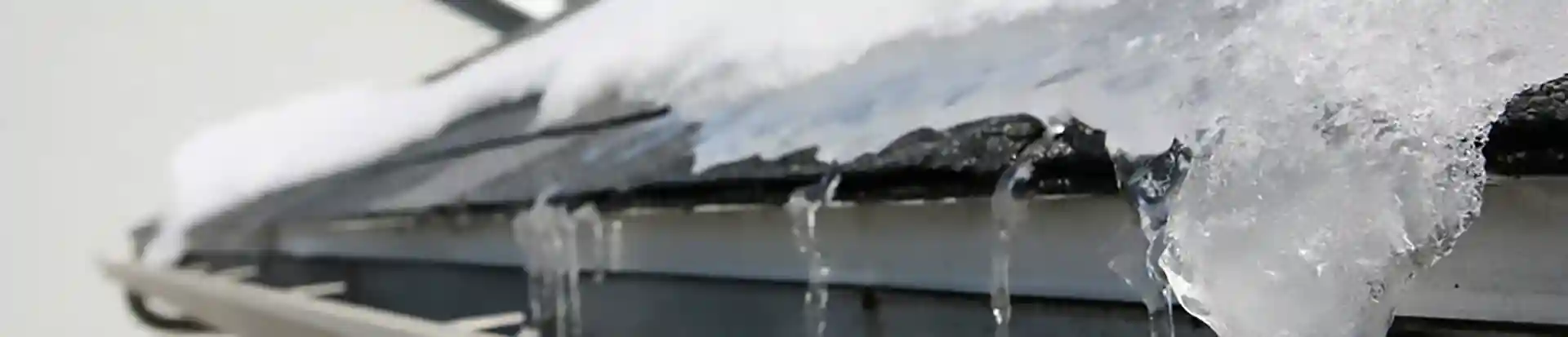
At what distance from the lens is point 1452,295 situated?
0.43 metres

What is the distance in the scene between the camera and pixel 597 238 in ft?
3.48

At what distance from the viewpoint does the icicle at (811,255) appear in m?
0.70

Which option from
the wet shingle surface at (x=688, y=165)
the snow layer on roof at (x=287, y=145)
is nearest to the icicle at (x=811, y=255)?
the wet shingle surface at (x=688, y=165)

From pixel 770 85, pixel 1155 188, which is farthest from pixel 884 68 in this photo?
pixel 1155 188

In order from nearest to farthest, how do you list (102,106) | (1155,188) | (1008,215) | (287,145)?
1. (1155,188)
2. (1008,215)
3. (287,145)
4. (102,106)

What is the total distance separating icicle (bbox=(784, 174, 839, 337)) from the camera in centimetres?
70

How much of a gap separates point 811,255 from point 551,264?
0.44 m

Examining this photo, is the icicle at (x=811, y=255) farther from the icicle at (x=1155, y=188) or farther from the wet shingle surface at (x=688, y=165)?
the icicle at (x=1155, y=188)

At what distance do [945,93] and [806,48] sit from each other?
0.53 feet

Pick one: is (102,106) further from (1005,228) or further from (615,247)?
(1005,228)

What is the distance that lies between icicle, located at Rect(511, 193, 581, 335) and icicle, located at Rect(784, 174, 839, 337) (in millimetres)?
320

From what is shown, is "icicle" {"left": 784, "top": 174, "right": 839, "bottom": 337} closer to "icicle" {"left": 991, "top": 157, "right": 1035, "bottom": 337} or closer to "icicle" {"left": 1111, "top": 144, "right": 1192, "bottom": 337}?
"icicle" {"left": 991, "top": 157, "right": 1035, "bottom": 337}

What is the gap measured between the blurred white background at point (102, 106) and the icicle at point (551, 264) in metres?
2.74

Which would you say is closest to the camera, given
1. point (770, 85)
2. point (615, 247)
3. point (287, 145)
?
point (770, 85)
